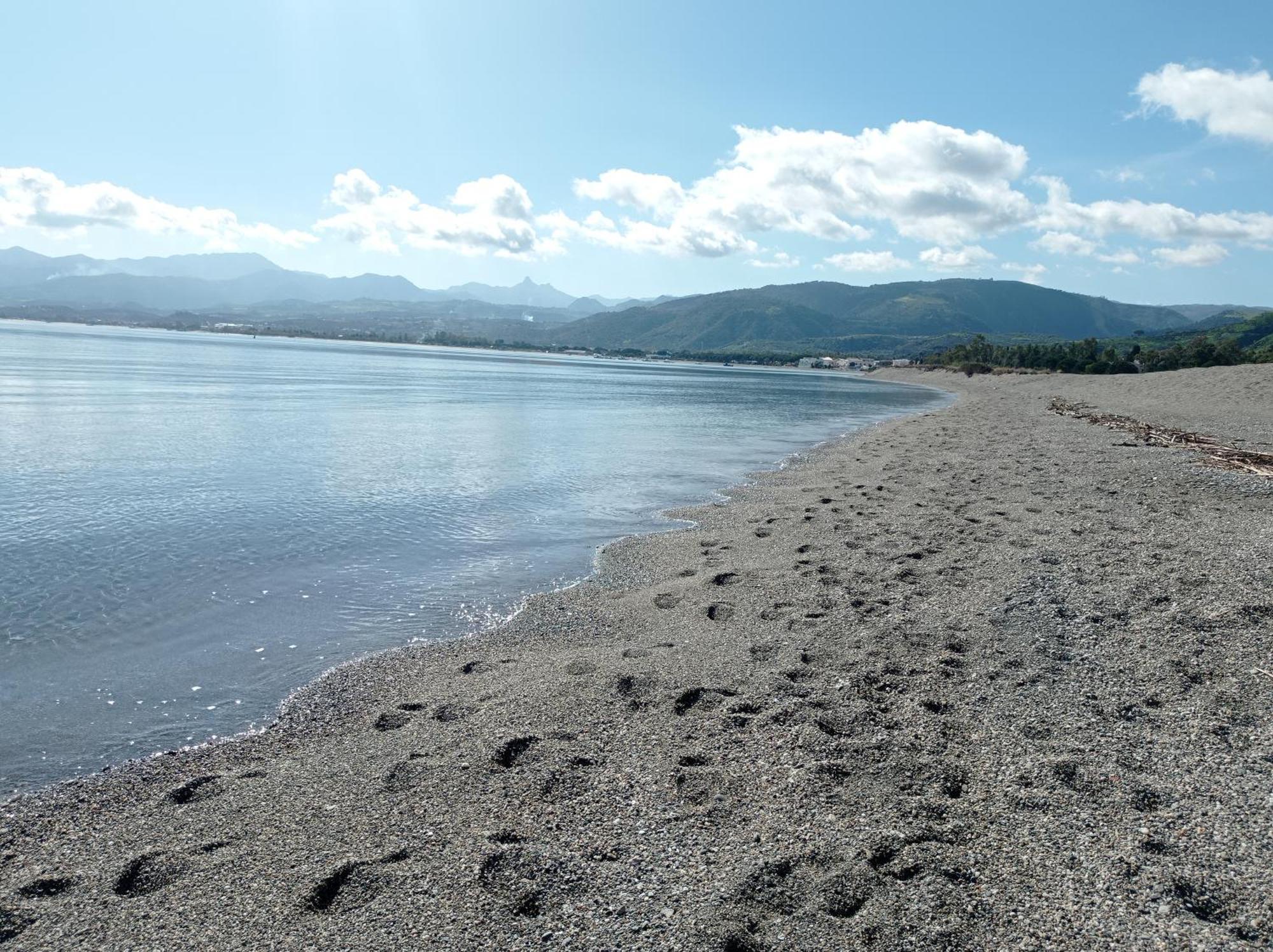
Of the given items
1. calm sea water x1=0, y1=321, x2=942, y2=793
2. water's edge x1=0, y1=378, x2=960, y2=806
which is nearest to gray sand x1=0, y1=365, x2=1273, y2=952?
water's edge x1=0, y1=378, x2=960, y2=806

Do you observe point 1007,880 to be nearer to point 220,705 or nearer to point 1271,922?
point 1271,922

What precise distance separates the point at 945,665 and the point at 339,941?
5749 millimetres

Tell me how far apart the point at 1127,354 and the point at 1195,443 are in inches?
3977

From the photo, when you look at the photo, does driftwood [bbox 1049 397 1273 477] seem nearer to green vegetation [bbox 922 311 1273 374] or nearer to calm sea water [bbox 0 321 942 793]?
calm sea water [bbox 0 321 942 793]

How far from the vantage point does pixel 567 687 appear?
7617 millimetres

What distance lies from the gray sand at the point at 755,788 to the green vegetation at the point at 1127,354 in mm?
75072

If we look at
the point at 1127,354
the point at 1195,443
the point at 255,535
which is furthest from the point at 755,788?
the point at 1127,354

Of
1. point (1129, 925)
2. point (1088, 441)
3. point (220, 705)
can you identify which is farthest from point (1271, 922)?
point (1088, 441)

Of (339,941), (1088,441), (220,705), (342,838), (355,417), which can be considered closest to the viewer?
(339,941)

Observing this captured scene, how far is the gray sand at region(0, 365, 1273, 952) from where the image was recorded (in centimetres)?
428

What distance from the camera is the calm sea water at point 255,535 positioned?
837cm

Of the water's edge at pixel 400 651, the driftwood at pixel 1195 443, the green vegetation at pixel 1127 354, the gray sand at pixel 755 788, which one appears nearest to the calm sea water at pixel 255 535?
the water's edge at pixel 400 651

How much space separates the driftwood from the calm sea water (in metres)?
12.0

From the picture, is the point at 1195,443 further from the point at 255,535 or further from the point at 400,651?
the point at 255,535
